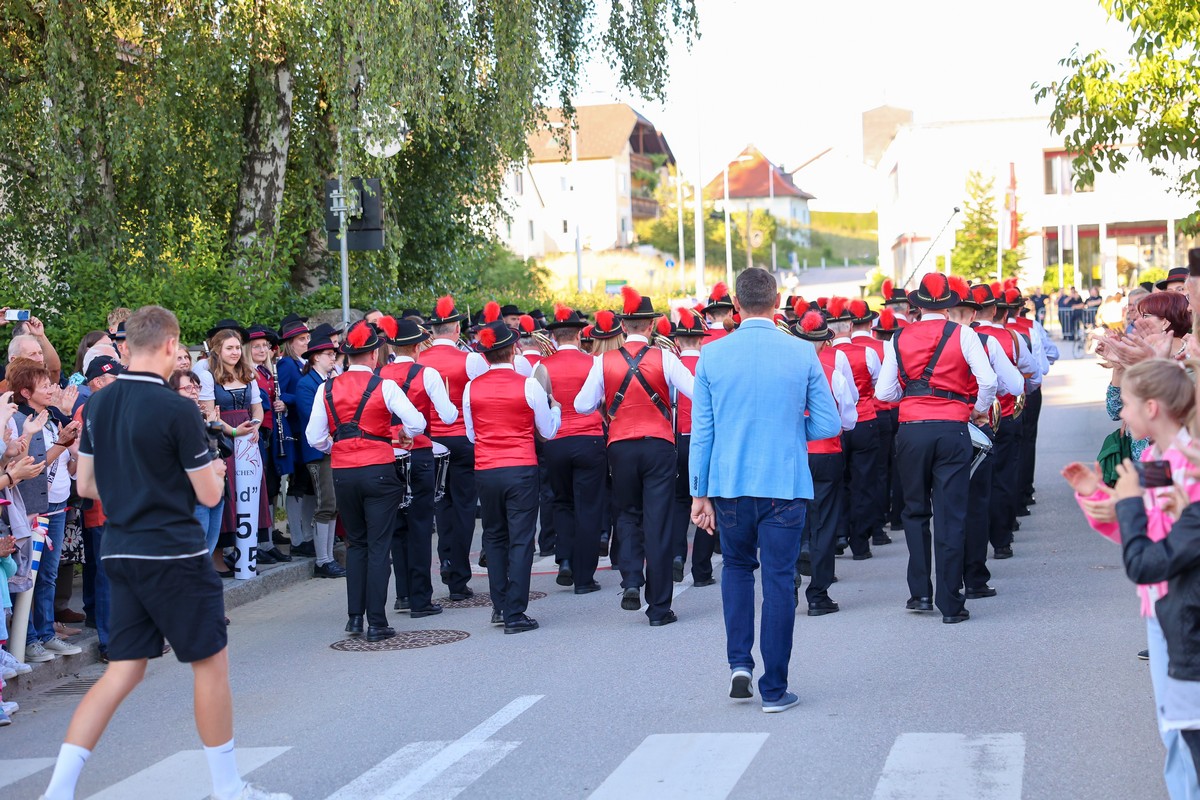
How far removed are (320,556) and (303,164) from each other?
7.42 m

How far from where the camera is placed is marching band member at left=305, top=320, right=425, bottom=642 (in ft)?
31.5

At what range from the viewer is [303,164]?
18.5 meters

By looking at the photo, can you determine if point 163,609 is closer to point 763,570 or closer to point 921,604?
point 763,570

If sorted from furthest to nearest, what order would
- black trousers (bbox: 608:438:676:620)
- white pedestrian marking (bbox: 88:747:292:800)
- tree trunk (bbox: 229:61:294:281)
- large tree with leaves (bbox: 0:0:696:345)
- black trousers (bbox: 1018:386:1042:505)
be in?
tree trunk (bbox: 229:61:294:281) < large tree with leaves (bbox: 0:0:696:345) < black trousers (bbox: 1018:386:1042:505) < black trousers (bbox: 608:438:676:620) < white pedestrian marking (bbox: 88:747:292:800)

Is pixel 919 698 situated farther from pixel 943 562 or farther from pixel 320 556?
pixel 320 556

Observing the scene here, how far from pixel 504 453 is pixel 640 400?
1002 mm

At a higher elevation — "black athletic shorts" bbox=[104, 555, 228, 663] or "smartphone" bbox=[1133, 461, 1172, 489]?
"smartphone" bbox=[1133, 461, 1172, 489]

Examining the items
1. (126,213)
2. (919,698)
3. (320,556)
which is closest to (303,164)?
(126,213)

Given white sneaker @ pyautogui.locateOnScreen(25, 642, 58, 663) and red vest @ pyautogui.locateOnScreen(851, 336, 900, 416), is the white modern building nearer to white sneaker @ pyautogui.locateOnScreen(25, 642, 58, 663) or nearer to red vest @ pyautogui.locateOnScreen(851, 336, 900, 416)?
red vest @ pyautogui.locateOnScreen(851, 336, 900, 416)

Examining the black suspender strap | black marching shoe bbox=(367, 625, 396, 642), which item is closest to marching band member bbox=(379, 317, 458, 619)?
black marching shoe bbox=(367, 625, 396, 642)

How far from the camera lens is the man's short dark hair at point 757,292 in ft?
24.4

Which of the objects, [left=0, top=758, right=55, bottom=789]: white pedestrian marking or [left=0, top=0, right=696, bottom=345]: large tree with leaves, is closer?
[left=0, top=758, right=55, bottom=789]: white pedestrian marking

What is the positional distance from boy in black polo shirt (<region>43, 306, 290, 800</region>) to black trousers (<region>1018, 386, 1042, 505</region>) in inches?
357

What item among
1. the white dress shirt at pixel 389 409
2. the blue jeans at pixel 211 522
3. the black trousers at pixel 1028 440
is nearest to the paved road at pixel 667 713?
the blue jeans at pixel 211 522
